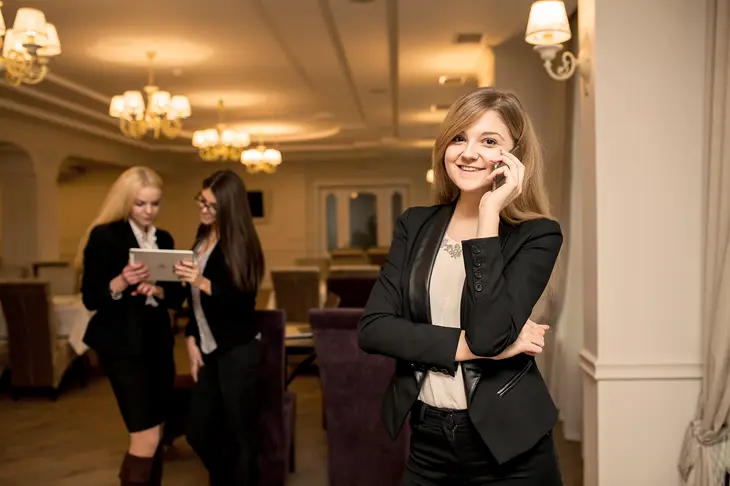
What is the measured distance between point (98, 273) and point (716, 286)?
2.39m

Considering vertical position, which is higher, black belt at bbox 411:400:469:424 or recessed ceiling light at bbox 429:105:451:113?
recessed ceiling light at bbox 429:105:451:113

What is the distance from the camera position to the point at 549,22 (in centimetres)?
347

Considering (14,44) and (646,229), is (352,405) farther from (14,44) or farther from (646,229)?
(14,44)

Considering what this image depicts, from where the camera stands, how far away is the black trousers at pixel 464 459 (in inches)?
A: 54.9

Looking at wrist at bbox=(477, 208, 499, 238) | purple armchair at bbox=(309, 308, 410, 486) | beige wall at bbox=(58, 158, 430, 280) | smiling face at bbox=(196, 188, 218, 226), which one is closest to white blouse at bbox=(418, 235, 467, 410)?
wrist at bbox=(477, 208, 499, 238)

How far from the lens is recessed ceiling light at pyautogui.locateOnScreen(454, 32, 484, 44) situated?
5.46 meters

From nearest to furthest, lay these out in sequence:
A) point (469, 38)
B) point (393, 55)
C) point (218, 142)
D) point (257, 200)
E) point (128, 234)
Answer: point (128, 234)
point (469, 38)
point (393, 55)
point (218, 142)
point (257, 200)

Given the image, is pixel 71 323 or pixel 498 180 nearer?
pixel 498 180

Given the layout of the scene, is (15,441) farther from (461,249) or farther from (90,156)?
(90,156)

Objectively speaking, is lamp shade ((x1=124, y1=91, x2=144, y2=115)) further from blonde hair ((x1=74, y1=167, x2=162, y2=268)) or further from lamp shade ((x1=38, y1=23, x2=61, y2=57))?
blonde hair ((x1=74, y1=167, x2=162, y2=268))

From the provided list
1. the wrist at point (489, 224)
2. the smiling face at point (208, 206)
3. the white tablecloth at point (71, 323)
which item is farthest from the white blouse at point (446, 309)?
the white tablecloth at point (71, 323)

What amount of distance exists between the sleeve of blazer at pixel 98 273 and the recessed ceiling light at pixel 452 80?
496cm

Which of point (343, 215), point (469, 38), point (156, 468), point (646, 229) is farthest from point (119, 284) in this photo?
point (343, 215)

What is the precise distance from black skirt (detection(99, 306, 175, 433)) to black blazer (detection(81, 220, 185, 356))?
0.14 ft
